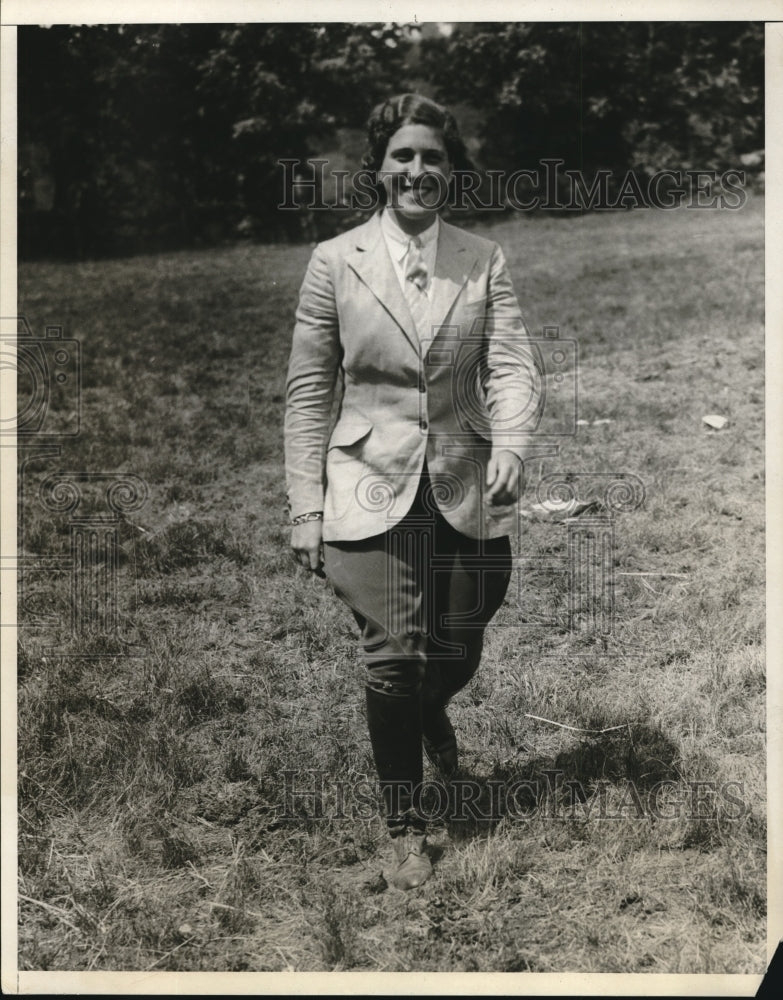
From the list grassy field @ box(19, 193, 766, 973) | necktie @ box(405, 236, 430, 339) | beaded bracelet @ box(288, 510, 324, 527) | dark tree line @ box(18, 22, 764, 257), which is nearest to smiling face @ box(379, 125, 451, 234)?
necktie @ box(405, 236, 430, 339)

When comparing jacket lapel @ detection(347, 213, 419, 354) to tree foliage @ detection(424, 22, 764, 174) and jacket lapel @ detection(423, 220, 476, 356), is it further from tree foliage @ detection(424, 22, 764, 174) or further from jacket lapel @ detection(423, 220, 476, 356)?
tree foliage @ detection(424, 22, 764, 174)

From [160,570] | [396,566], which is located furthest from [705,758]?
[160,570]

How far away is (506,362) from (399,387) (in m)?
0.35

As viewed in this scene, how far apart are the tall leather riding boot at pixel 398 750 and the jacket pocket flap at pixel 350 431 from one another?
0.77 meters

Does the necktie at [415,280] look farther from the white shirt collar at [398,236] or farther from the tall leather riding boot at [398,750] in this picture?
the tall leather riding boot at [398,750]

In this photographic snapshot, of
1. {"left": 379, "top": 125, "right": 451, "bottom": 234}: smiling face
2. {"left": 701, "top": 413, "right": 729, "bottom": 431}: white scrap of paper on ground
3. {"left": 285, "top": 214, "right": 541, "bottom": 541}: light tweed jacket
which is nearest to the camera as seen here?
{"left": 379, "top": 125, "right": 451, "bottom": 234}: smiling face

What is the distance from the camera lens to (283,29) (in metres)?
3.69

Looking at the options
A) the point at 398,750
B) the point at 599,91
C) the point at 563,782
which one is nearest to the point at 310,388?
the point at 398,750

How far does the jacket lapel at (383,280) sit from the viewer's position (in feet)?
9.58

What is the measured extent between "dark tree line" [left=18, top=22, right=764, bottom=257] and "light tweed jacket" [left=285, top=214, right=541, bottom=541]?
1.30 meters

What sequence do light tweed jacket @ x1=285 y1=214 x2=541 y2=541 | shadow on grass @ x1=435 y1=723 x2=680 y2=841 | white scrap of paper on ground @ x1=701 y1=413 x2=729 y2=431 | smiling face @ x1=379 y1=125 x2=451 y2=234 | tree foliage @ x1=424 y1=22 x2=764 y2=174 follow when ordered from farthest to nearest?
white scrap of paper on ground @ x1=701 y1=413 x2=729 y2=431, tree foliage @ x1=424 y1=22 x2=764 y2=174, shadow on grass @ x1=435 y1=723 x2=680 y2=841, light tweed jacket @ x1=285 y1=214 x2=541 y2=541, smiling face @ x1=379 y1=125 x2=451 y2=234

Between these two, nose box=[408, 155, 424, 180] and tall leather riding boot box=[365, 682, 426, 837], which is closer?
nose box=[408, 155, 424, 180]

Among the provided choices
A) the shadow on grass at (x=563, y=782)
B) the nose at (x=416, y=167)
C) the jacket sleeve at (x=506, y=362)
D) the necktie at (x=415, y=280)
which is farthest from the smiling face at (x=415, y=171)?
the shadow on grass at (x=563, y=782)

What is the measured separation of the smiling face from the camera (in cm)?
283
